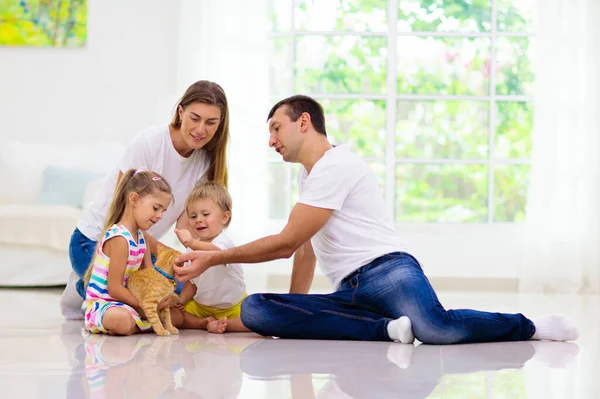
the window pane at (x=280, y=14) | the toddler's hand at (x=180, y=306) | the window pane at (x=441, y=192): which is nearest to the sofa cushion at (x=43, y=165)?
the window pane at (x=280, y=14)

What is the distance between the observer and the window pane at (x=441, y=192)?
5465 mm

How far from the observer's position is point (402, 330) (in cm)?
259

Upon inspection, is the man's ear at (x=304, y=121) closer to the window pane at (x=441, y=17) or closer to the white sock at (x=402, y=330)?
the white sock at (x=402, y=330)

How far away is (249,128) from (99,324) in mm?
2529

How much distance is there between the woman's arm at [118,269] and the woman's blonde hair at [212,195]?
0.28 metres

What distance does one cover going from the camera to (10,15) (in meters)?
5.55

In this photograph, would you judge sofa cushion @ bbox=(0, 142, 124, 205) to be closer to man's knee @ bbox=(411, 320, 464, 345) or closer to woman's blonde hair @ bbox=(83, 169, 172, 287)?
woman's blonde hair @ bbox=(83, 169, 172, 287)

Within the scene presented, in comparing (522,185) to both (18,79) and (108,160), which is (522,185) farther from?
(18,79)

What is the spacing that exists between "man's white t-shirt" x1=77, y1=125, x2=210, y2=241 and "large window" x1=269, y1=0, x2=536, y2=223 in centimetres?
235

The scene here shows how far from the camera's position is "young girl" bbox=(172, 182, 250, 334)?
112 inches

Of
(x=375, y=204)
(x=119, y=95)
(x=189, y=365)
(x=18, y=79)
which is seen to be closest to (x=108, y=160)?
(x=119, y=95)

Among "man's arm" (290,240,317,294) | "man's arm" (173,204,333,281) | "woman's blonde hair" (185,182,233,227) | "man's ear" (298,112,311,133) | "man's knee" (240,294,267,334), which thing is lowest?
"man's knee" (240,294,267,334)

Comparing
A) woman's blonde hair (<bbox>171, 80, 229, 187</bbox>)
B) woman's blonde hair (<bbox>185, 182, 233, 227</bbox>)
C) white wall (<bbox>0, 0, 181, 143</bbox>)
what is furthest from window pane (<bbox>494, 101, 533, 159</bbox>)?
woman's blonde hair (<bbox>185, 182, 233, 227</bbox>)

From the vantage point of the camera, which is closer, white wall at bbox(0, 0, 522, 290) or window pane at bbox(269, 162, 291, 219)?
white wall at bbox(0, 0, 522, 290)
